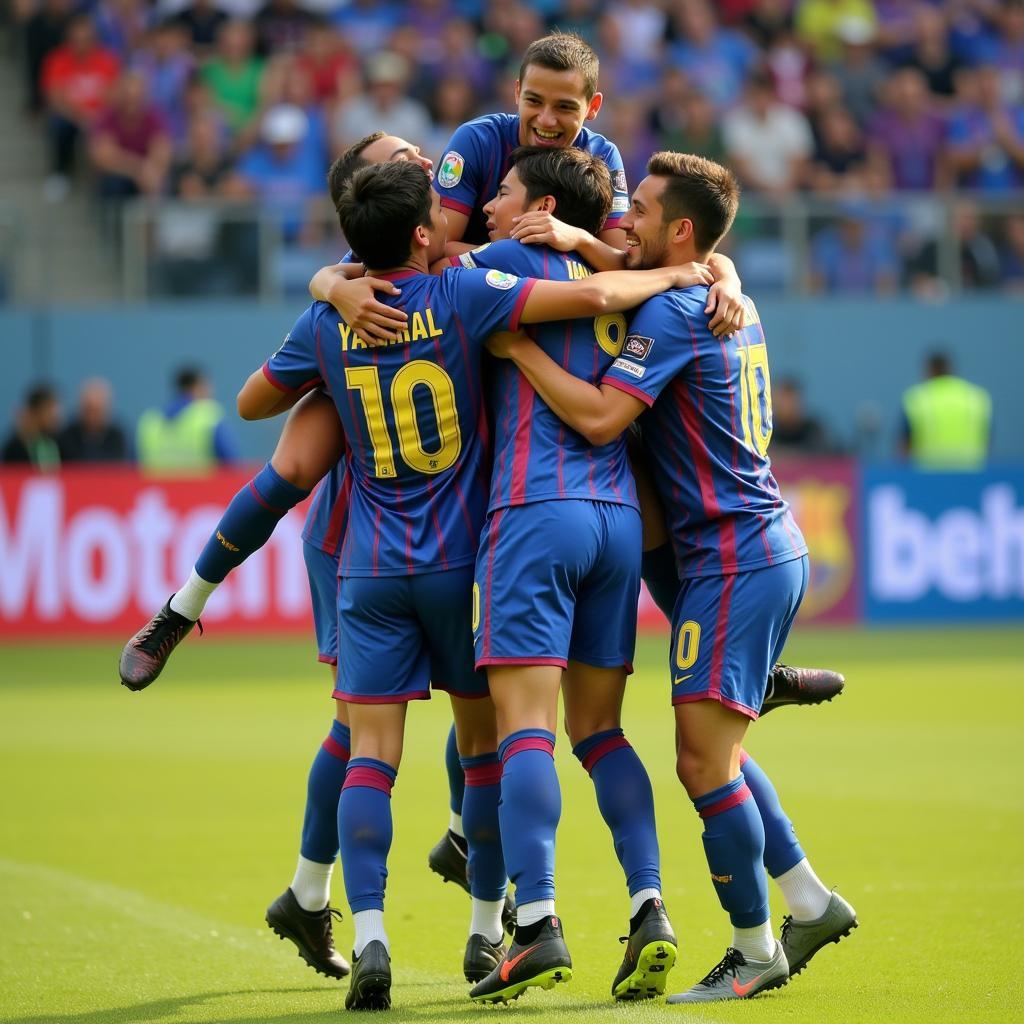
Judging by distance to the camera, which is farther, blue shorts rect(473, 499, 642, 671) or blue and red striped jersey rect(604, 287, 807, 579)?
blue and red striped jersey rect(604, 287, 807, 579)

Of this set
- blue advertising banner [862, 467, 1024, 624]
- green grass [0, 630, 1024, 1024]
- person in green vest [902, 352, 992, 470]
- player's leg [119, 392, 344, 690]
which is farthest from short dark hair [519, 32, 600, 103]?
person in green vest [902, 352, 992, 470]

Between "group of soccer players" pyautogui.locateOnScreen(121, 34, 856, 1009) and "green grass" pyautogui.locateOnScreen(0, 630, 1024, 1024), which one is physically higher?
"group of soccer players" pyautogui.locateOnScreen(121, 34, 856, 1009)

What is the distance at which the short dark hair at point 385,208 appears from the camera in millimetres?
4762

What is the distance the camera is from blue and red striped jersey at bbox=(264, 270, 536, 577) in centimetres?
478

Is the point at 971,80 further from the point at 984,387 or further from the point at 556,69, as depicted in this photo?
the point at 556,69

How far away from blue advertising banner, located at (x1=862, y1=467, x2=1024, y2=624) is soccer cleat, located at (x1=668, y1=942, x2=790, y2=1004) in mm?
10443

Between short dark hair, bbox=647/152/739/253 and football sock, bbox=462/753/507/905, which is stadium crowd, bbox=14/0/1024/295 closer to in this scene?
short dark hair, bbox=647/152/739/253

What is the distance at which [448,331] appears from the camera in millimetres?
4785

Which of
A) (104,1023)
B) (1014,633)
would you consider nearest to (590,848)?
(104,1023)

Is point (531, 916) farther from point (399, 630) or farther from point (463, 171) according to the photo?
point (463, 171)

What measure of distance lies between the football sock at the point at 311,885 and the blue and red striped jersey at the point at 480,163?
2.00 metres

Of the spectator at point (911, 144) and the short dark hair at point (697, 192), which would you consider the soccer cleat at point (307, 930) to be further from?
the spectator at point (911, 144)

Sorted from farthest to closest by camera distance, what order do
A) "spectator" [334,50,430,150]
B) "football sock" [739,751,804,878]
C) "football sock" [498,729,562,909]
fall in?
"spectator" [334,50,430,150], "football sock" [739,751,804,878], "football sock" [498,729,562,909]

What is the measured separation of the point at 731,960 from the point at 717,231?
2000 mm
